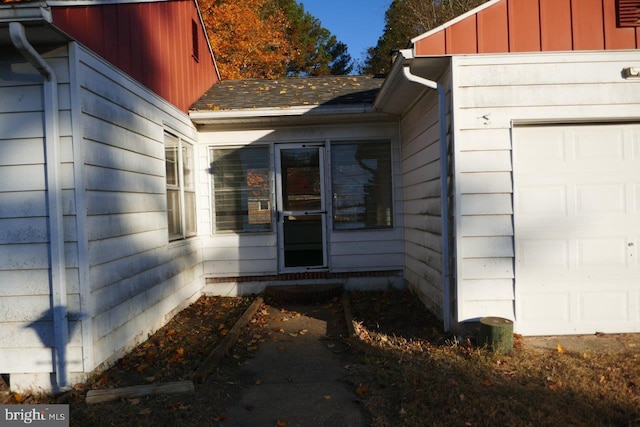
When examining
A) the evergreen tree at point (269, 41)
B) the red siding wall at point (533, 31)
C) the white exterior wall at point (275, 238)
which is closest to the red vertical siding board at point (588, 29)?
the red siding wall at point (533, 31)

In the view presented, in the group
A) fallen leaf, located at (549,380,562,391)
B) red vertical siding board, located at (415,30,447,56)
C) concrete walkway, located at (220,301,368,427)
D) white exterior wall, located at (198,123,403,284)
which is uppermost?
red vertical siding board, located at (415,30,447,56)

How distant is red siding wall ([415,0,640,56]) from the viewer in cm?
490

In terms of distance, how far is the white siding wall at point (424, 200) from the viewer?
5609 millimetres

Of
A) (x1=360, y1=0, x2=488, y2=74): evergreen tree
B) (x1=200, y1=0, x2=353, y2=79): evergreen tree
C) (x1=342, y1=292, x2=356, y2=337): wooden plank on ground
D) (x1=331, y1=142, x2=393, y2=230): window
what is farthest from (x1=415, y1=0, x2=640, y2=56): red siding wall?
(x1=360, y1=0, x2=488, y2=74): evergreen tree

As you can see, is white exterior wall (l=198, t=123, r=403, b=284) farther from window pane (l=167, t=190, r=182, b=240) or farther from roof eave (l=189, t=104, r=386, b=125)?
window pane (l=167, t=190, r=182, b=240)

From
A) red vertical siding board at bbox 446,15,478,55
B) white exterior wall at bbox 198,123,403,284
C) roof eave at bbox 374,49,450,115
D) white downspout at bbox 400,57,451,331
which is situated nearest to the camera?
red vertical siding board at bbox 446,15,478,55

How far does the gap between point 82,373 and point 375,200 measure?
5193mm

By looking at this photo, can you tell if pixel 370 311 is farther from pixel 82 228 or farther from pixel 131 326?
pixel 82 228

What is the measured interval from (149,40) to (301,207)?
11.5 feet

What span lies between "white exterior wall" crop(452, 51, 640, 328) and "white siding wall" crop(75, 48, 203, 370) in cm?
358

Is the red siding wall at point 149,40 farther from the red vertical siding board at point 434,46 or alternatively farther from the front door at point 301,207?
the red vertical siding board at point 434,46

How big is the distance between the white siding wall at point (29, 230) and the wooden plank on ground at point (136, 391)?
18.8 inches

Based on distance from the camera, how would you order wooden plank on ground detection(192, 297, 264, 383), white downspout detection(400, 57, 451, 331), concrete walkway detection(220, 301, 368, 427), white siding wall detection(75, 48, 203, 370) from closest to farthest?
concrete walkway detection(220, 301, 368, 427) < wooden plank on ground detection(192, 297, 264, 383) < white siding wall detection(75, 48, 203, 370) < white downspout detection(400, 57, 451, 331)

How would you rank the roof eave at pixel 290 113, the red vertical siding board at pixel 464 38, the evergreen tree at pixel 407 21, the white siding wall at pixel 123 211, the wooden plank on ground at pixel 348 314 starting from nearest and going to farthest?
1. the white siding wall at pixel 123 211
2. the red vertical siding board at pixel 464 38
3. the wooden plank on ground at pixel 348 314
4. the roof eave at pixel 290 113
5. the evergreen tree at pixel 407 21
